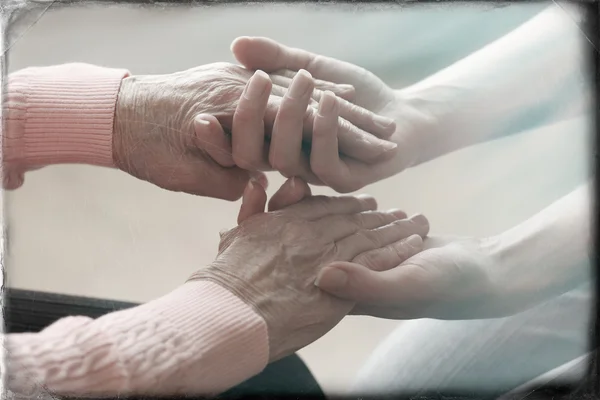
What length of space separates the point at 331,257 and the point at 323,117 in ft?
0.42

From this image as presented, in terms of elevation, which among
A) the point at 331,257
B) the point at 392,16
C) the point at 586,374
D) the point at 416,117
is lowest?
the point at 586,374

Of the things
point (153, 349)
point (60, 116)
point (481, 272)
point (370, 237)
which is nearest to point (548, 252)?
point (481, 272)

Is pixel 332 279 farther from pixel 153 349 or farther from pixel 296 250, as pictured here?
pixel 153 349

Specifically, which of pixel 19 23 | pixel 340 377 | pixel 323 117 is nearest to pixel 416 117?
pixel 323 117

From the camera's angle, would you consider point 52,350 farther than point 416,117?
No

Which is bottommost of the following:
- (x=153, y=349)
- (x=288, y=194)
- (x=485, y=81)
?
(x=153, y=349)

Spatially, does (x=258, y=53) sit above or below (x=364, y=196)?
above

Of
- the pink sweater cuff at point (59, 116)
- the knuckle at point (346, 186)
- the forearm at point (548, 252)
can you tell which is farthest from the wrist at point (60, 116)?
the forearm at point (548, 252)

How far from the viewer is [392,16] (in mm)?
581

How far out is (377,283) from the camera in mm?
524

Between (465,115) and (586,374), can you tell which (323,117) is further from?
(586,374)

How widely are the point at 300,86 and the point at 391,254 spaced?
0.17 metres

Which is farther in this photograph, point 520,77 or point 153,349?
point 520,77

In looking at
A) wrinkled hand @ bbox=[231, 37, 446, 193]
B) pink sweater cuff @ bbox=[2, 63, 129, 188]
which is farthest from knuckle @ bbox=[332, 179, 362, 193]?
pink sweater cuff @ bbox=[2, 63, 129, 188]
